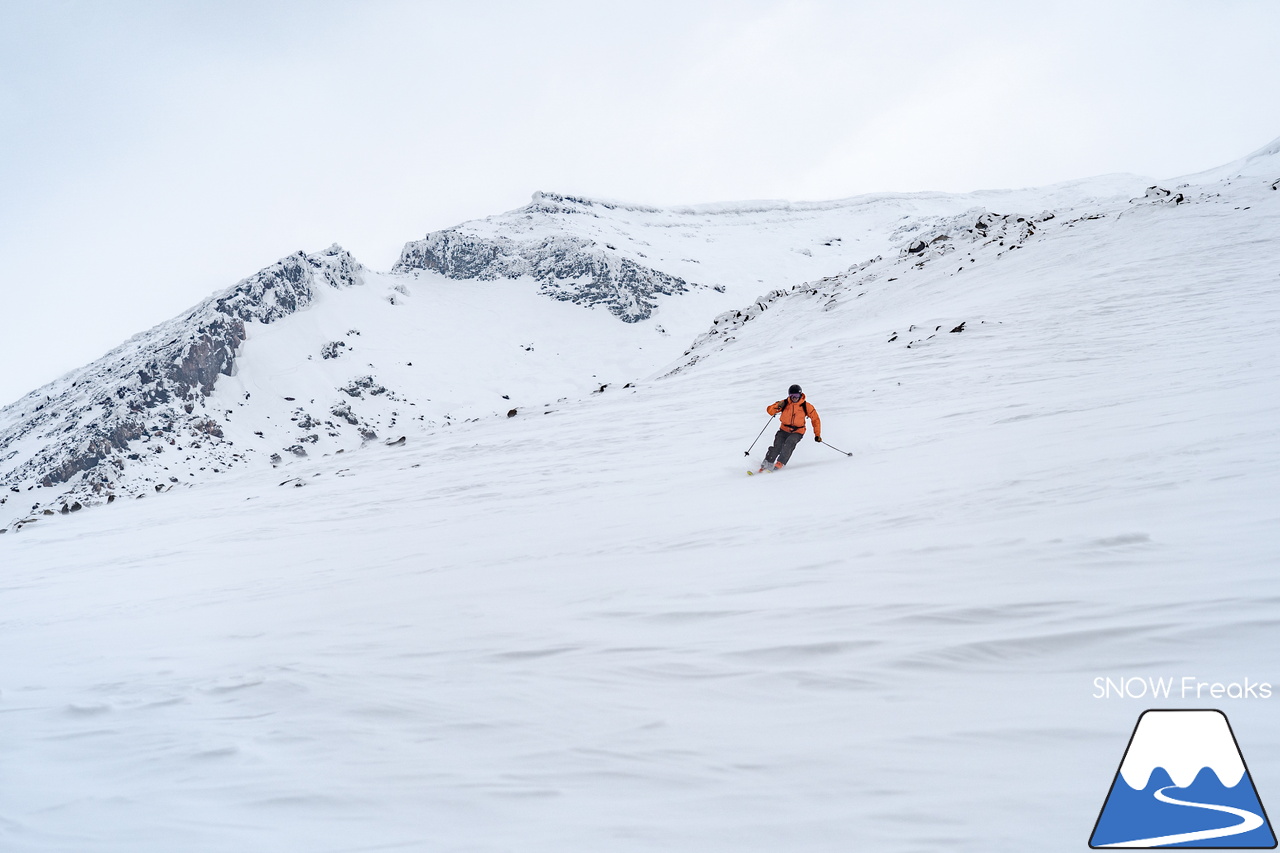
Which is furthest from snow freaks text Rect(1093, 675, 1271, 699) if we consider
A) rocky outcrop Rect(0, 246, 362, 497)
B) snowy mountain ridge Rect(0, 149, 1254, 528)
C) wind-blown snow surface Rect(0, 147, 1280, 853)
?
rocky outcrop Rect(0, 246, 362, 497)

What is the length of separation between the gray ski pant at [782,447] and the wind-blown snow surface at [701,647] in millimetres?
309

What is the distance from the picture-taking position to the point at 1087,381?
800 cm

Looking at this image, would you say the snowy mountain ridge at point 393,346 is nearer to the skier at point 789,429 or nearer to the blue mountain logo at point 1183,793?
the skier at point 789,429

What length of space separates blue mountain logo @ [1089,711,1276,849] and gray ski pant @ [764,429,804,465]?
18.5ft

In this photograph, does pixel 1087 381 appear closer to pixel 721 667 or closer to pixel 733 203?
pixel 721 667

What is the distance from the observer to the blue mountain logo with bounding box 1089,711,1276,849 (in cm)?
174

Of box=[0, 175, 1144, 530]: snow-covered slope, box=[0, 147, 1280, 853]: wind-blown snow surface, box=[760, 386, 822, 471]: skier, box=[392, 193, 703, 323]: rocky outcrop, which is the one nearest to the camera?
box=[0, 147, 1280, 853]: wind-blown snow surface

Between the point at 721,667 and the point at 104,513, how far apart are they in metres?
16.2

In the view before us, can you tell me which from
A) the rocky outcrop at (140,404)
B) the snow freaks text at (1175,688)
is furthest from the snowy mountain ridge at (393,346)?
the snow freaks text at (1175,688)

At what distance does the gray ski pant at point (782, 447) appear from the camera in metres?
7.66

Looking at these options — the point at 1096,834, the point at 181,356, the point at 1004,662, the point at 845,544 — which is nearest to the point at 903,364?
the point at 845,544

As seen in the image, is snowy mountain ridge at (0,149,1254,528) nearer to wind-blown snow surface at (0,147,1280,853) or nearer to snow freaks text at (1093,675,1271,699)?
wind-blown snow surface at (0,147,1280,853)

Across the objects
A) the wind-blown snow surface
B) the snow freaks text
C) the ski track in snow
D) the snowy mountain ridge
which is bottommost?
the ski track in snow

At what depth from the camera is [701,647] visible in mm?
3059
